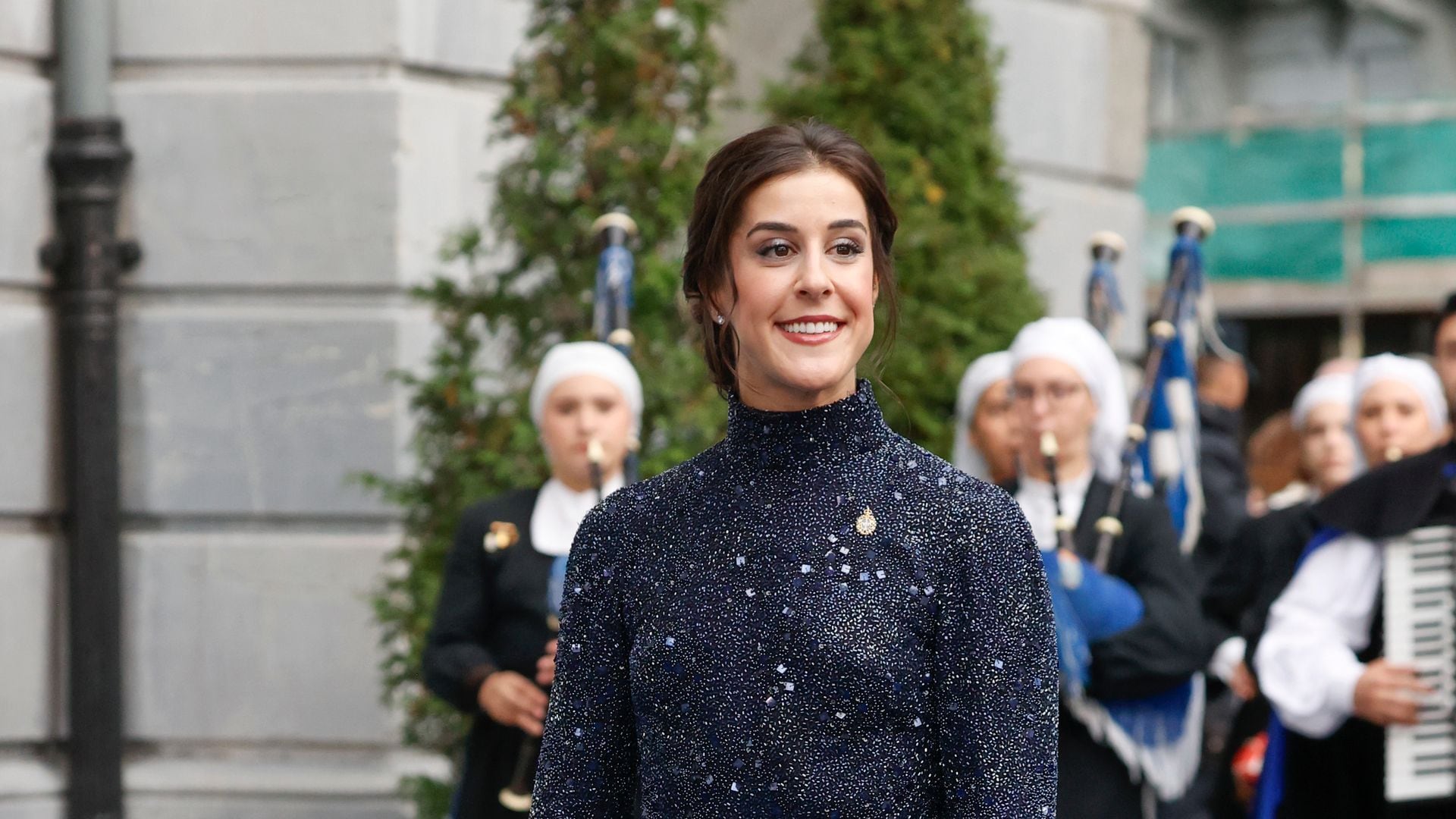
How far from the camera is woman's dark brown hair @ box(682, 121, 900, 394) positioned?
7.70 feet

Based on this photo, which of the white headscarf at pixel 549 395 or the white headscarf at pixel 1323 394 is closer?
the white headscarf at pixel 549 395

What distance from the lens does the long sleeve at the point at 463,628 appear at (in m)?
4.95

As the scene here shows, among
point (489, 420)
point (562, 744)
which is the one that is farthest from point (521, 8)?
point (562, 744)

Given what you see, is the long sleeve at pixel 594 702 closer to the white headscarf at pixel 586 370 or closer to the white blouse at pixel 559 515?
the white blouse at pixel 559 515

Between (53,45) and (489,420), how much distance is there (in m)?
2.15

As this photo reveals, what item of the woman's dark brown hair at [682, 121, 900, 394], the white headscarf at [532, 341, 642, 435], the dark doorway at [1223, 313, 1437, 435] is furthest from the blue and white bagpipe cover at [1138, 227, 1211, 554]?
the dark doorway at [1223, 313, 1437, 435]

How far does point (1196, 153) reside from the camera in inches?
864

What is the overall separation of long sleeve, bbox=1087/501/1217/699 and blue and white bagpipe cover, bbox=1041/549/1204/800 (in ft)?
0.10

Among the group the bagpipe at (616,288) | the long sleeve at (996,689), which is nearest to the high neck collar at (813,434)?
the long sleeve at (996,689)

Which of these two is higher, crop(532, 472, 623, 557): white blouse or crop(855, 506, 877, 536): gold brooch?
crop(855, 506, 877, 536): gold brooch

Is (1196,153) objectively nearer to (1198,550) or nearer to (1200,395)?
(1200,395)

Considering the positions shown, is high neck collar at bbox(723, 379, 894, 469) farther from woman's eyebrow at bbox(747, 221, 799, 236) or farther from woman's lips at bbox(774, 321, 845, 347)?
woman's eyebrow at bbox(747, 221, 799, 236)

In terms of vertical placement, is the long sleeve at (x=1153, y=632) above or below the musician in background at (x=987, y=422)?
below

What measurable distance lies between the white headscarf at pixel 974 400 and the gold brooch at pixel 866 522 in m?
3.39
